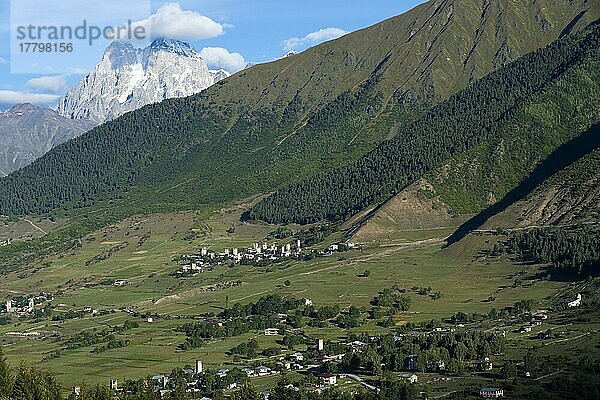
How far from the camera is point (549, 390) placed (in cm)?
10456

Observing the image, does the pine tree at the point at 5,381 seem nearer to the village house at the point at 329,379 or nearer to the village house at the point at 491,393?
the village house at the point at 329,379

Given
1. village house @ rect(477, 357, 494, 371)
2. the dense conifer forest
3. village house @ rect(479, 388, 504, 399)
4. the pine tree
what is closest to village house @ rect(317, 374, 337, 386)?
village house @ rect(477, 357, 494, 371)

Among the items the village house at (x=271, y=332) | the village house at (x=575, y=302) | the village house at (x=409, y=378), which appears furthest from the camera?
the village house at (x=271, y=332)

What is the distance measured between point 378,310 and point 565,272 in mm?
36063

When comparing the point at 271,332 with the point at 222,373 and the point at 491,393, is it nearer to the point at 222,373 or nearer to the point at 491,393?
the point at 222,373

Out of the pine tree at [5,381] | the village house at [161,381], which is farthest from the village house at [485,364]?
the pine tree at [5,381]

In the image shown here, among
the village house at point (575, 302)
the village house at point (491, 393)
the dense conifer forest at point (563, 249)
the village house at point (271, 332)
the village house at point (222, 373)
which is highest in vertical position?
the dense conifer forest at point (563, 249)

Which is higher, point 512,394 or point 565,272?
point 565,272

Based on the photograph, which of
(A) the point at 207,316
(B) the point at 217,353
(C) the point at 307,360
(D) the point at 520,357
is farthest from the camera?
(A) the point at 207,316

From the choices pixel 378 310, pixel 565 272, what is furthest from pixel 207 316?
pixel 565 272

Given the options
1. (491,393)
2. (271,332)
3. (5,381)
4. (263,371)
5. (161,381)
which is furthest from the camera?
(271,332)

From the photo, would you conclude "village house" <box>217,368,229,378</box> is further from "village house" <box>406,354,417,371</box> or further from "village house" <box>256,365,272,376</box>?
"village house" <box>406,354,417,371</box>

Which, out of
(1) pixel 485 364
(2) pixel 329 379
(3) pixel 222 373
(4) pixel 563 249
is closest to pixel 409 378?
(2) pixel 329 379

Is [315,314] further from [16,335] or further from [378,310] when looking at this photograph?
[16,335]
